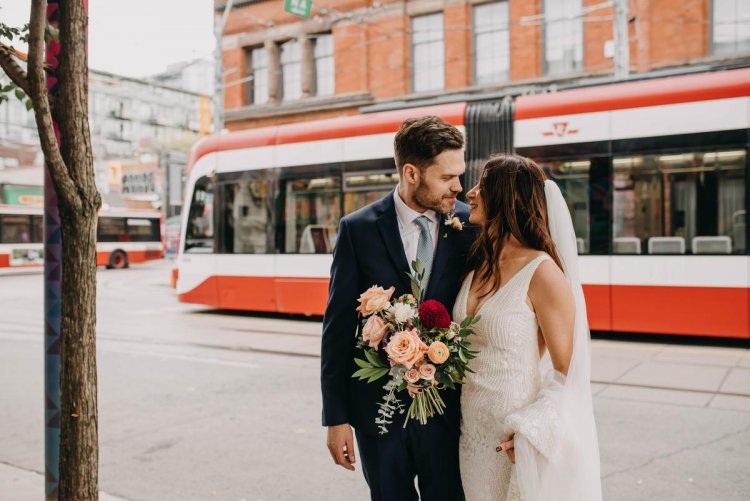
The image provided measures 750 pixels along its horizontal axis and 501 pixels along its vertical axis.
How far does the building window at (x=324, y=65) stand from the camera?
2516 centimetres

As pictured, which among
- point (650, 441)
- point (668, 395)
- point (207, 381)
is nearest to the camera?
point (650, 441)

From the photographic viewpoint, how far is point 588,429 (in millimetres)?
2238

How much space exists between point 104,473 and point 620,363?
5.84m

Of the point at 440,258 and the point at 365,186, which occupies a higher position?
the point at 365,186

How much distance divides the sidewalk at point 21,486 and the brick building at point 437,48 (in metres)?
14.3

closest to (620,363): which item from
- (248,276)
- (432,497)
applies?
(432,497)

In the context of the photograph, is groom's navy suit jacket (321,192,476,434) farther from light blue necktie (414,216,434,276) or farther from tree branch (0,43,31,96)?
tree branch (0,43,31,96)

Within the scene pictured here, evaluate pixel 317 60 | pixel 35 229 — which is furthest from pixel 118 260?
pixel 317 60

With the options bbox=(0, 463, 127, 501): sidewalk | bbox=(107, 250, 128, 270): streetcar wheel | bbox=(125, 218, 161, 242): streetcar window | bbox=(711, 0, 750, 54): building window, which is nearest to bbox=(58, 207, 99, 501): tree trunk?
bbox=(0, 463, 127, 501): sidewalk

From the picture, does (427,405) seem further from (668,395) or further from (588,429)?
(668,395)

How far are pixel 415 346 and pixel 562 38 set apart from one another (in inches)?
816

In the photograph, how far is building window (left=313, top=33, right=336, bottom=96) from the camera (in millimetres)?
25156

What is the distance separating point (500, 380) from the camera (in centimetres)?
230

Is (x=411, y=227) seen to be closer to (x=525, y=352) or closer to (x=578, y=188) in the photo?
(x=525, y=352)
